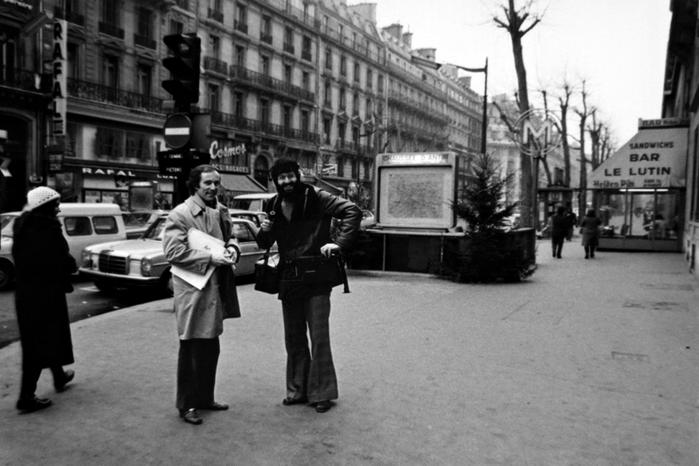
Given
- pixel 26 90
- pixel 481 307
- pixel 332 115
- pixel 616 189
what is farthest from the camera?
pixel 332 115

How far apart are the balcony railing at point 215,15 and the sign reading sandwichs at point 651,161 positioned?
27.7 meters

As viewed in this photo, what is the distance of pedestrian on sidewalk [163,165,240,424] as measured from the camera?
411 centimetres

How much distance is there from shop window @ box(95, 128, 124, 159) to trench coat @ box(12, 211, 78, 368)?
2932 centimetres

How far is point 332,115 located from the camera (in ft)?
183

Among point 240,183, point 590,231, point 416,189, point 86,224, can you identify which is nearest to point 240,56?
point 240,183

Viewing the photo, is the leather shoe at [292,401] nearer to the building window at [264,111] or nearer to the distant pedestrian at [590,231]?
the distant pedestrian at [590,231]

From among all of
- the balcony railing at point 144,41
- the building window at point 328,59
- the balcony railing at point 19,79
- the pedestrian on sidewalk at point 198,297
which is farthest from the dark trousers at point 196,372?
the building window at point 328,59

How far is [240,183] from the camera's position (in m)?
37.8

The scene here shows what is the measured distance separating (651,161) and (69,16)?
26814 millimetres

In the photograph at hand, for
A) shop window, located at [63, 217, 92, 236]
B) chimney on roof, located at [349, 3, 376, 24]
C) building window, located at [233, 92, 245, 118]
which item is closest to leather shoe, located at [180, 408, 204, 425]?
shop window, located at [63, 217, 92, 236]

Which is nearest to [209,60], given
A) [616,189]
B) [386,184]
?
[616,189]

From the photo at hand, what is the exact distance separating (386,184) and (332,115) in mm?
42421

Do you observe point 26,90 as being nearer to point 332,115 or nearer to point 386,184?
point 386,184

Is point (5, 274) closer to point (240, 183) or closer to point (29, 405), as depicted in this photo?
point (29, 405)
